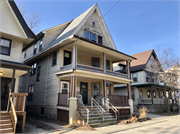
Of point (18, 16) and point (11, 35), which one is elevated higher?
point (18, 16)

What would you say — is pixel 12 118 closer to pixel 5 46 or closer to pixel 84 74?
pixel 5 46

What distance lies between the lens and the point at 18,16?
1207cm

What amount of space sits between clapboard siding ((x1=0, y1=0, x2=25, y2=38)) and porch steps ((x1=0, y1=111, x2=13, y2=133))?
6606mm

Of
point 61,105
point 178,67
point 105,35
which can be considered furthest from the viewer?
point 178,67

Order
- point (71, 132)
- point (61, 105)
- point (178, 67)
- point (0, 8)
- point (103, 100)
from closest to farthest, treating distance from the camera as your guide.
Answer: point (71, 132)
point (0, 8)
point (61, 105)
point (103, 100)
point (178, 67)

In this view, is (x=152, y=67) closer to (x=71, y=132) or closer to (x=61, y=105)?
(x=61, y=105)

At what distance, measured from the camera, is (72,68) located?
39.8ft

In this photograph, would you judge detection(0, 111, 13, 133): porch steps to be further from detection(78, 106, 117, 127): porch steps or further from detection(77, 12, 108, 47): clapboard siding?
detection(77, 12, 108, 47): clapboard siding

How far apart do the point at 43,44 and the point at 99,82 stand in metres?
8.10

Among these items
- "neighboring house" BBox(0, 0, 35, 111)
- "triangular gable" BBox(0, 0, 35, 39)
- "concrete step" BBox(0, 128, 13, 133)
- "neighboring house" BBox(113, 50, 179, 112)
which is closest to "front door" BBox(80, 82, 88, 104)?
"neighboring house" BBox(0, 0, 35, 111)

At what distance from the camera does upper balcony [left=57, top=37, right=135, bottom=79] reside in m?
12.8

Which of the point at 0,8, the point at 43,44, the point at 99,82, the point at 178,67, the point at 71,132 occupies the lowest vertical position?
the point at 71,132

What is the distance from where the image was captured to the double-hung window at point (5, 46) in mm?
11516

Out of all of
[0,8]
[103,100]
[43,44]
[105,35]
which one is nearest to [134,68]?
[105,35]
